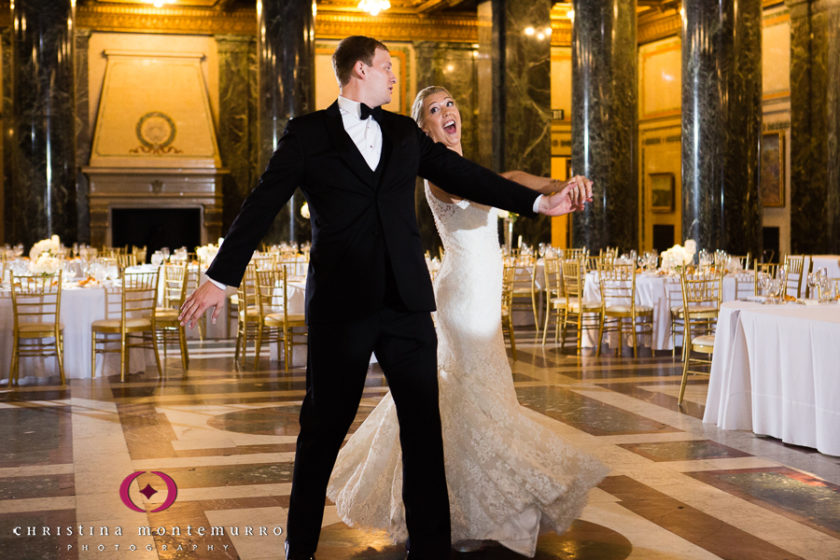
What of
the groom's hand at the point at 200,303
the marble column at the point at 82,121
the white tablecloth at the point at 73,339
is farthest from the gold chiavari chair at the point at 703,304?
the marble column at the point at 82,121

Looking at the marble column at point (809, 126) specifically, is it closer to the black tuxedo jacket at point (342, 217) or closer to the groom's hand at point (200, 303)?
the black tuxedo jacket at point (342, 217)

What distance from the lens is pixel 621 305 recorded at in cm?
949

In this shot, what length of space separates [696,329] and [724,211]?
6.93 ft

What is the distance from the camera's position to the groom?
298cm

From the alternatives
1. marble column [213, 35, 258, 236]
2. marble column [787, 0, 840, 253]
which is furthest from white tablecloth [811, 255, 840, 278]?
marble column [213, 35, 258, 236]

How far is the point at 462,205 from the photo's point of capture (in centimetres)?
361

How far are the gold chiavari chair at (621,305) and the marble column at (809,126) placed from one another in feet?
16.7

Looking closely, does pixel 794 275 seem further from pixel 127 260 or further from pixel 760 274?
pixel 127 260

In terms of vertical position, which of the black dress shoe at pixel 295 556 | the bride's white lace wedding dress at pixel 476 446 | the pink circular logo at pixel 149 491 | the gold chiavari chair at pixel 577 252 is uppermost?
the gold chiavari chair at pixel 577 252

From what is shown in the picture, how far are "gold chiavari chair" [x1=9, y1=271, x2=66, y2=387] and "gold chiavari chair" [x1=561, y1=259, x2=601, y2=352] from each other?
173 inches

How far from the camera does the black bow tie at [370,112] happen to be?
3.04m

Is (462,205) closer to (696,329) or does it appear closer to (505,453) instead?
(505,453)

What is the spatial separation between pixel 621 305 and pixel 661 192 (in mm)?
9629

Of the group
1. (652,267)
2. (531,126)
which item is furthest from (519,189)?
(531,126)
